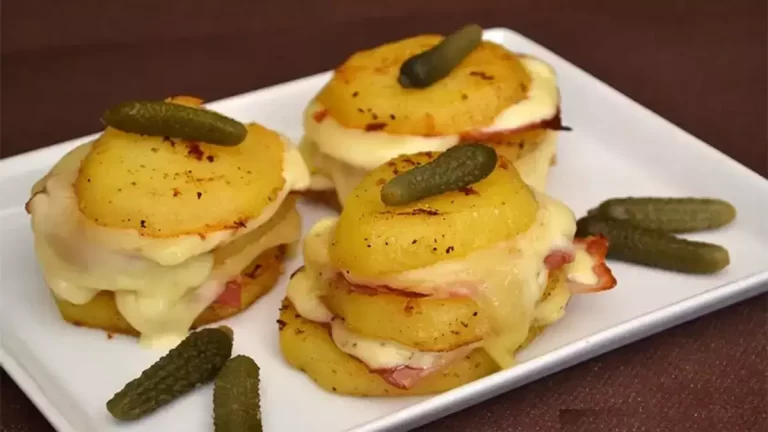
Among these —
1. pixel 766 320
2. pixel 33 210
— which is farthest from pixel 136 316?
pixel 766 320

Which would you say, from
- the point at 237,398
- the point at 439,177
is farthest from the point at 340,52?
the point at 237,398

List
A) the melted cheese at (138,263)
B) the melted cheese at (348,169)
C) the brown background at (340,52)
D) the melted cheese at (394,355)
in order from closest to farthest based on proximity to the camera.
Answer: the melted cheese at (394,355)
the melted cheese at (138,263)
the melted cheese at (348,169)
the brown background at (340,52)

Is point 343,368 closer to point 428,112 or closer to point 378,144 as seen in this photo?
point 378,144

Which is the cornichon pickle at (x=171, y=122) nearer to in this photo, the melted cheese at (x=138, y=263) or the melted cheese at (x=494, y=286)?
the melted cheese at (x=138, y=263)

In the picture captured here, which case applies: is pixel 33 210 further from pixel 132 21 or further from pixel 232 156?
pixel 132 21

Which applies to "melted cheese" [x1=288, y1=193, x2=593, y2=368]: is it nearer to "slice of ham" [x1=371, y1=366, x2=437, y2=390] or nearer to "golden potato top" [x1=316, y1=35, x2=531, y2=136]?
"slice of ham" [x1=371, y1=366, x2=437, y2=390]

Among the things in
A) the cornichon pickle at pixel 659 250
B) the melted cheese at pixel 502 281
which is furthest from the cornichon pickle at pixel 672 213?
the melted cheese at pixel 502 281

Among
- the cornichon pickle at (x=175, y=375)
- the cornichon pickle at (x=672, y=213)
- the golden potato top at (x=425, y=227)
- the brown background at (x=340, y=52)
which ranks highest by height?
the golden potato top at (x=425, y=227)
